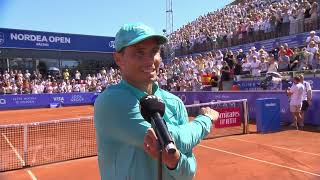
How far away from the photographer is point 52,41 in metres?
37.2

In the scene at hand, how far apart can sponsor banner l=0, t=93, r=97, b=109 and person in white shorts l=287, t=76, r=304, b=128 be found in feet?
70.9

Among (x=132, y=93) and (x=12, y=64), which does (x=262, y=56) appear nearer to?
(x=132, y=93)

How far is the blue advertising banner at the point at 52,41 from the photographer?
115 feet

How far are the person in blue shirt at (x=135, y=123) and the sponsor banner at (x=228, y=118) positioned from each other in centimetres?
1216

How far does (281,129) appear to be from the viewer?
1448 centimetres

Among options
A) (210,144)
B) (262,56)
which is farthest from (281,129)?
(262,56)

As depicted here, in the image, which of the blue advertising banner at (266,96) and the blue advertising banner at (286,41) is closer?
the blue advertising banner at (266,96)

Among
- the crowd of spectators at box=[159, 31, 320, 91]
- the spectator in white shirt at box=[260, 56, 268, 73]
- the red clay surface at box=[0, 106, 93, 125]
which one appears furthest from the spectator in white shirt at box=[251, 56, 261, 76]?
the red clay surface at box=[0, 106, 93, 125]

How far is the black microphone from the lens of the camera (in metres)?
1.50

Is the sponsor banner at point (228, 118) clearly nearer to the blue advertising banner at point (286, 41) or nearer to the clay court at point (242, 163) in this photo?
the clay court at point (242, 163)

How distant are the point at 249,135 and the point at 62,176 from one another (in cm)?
697

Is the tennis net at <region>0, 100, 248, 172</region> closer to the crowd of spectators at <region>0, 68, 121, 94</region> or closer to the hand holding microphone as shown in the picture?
the hand holding microphone

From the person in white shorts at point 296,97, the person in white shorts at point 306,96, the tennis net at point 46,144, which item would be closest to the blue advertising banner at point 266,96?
the person in white shorts at point 306,96

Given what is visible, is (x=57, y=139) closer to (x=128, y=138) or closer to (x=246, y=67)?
(x=246, y=67)
